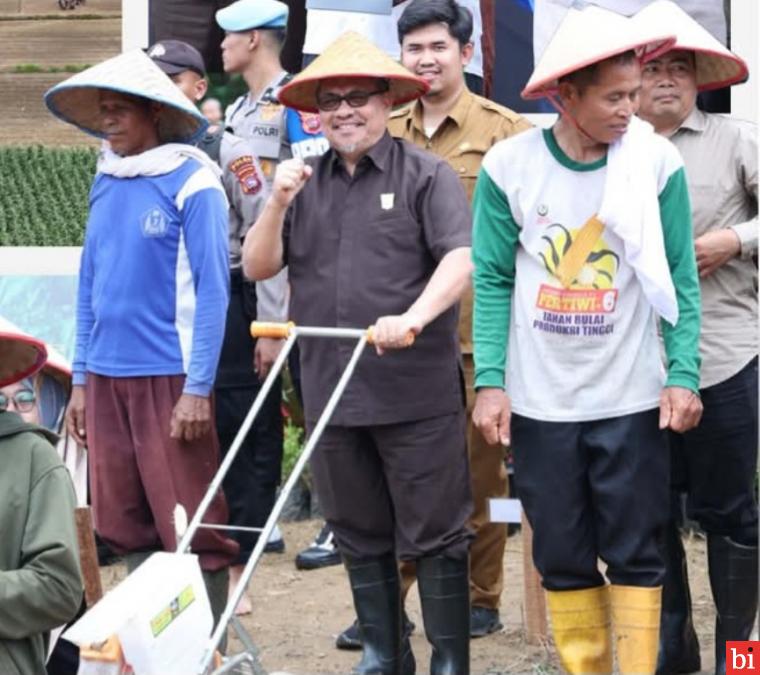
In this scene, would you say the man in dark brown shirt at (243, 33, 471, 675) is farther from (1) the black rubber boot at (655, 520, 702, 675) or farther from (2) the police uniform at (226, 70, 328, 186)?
(2) the police uniform at (226, 70, 328, 186)

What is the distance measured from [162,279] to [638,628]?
1885mm

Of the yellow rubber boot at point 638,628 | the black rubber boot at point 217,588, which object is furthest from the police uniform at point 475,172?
the yellow rubber boot at point 638,628

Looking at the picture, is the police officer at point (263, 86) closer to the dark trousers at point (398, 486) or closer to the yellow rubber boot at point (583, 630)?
the dark trousers at point (398, 486)

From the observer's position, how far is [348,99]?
5988mm

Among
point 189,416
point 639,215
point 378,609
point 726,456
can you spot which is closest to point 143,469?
point 189,416

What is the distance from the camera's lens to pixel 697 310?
18.0 feet

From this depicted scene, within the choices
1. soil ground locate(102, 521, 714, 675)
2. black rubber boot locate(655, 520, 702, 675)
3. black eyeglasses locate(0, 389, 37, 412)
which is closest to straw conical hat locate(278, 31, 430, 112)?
black eyeglasses locate(0, 389, 37, 412)

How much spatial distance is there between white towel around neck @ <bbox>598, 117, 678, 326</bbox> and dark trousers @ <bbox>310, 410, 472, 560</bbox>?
2.90ft

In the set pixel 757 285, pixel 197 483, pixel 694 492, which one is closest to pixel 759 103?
pixel 757 285

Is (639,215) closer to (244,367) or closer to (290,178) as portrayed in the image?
(290,178)

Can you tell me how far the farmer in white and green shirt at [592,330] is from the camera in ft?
17.6

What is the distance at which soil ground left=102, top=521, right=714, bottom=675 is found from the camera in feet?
21.9

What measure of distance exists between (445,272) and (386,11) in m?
2.20

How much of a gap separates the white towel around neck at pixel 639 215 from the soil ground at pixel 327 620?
1.63 m
